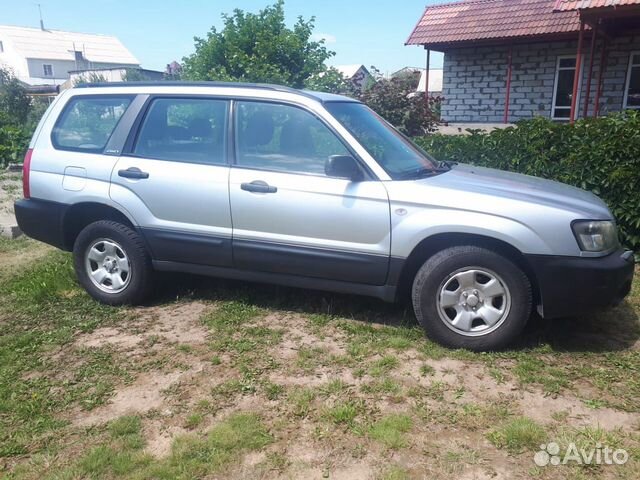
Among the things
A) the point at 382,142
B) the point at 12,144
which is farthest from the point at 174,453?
the point at 12,144

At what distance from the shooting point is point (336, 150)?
3.97 m

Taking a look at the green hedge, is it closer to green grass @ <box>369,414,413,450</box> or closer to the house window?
green grass @ <box>369,414,413,450</box>

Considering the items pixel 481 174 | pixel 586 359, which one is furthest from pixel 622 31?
pixel 586 359

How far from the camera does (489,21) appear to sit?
49.1ft

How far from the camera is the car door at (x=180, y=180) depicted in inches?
166

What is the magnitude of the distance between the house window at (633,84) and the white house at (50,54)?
55186 millimetres

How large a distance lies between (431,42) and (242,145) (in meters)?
12.7

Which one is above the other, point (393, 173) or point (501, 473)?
point (393, 173)

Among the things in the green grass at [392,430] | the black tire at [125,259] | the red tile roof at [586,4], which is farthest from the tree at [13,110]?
the green grass at [392,430]

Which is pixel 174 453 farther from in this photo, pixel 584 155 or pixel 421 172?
pixel 584 155

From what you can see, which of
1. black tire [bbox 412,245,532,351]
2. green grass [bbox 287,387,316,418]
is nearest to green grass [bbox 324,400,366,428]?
green grass [bbox 287,387,316,418]

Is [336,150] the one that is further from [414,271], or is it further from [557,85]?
[557,85]

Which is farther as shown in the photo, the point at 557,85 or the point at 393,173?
the point at 557,85

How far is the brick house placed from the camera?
13695 millimetres
